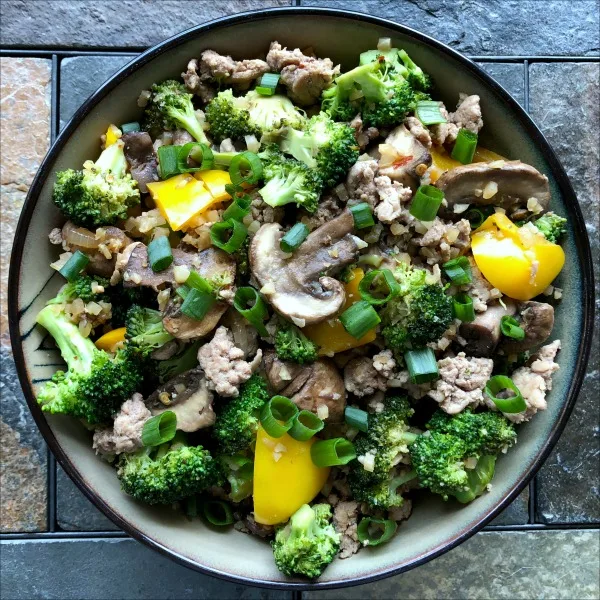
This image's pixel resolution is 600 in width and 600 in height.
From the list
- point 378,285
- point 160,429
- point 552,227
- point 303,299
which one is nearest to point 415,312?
point 378,285

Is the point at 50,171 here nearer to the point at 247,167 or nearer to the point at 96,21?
the point at 247,167

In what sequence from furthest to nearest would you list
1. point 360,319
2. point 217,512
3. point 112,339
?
point 217,512 → point 112,339 → point 360,319

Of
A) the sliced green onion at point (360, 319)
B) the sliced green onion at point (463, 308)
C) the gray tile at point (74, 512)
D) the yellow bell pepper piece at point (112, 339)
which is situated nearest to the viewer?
the sliced green onion at point (360, 319)

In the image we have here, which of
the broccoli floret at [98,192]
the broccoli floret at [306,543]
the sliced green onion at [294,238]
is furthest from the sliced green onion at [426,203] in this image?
the broccoli floret at [306,543]

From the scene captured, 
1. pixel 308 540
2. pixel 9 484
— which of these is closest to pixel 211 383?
pixel 308 540

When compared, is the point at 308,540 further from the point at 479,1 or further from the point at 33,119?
the point at 479,1

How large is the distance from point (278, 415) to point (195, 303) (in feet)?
1.54

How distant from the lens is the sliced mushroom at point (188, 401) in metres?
2.29

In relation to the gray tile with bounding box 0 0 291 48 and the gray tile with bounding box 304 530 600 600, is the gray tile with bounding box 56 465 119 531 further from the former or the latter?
the gray tile with bounding box 0 0 291 48

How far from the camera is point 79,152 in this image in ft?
7.86

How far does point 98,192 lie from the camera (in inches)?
91.4

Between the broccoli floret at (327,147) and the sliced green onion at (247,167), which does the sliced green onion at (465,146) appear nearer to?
the broccoli floret at (327,147)

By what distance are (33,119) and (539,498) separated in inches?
108

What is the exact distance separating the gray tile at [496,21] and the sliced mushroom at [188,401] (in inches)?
66.6
